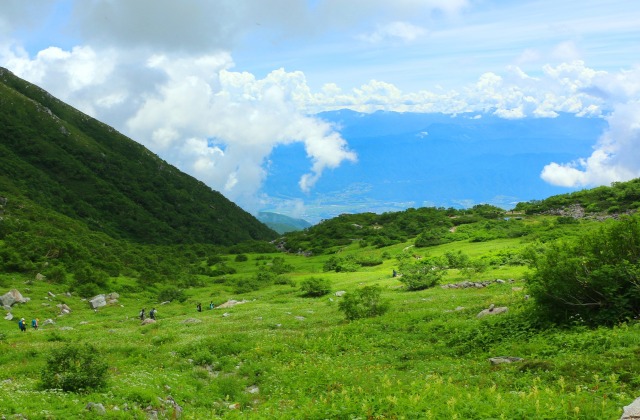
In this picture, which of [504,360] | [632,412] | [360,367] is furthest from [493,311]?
[632,412]

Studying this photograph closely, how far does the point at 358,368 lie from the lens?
20.3 metres

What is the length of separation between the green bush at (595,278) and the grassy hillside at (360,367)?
1.20 m

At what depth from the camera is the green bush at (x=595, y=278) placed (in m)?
19.6

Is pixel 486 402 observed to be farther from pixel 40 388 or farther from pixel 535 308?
pixel 40 388

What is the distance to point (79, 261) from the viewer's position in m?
73.3

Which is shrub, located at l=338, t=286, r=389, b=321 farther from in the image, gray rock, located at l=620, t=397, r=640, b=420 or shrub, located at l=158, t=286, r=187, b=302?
shrub, located at l=158, t=286, r=187, b=302

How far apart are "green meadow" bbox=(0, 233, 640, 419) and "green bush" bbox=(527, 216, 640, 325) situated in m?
1.07

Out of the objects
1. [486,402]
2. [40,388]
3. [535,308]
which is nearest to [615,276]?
[535,308]

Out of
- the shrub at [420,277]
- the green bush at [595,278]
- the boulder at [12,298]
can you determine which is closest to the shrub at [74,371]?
the green bush at [595,278]

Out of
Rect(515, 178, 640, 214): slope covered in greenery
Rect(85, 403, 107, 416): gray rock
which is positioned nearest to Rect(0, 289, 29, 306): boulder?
Rect(85, 403, 107, 416): gray rock

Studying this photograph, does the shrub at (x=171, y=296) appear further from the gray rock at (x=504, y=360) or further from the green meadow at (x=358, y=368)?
the gray rock at (x=504, y=360)

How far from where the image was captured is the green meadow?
13117 mm

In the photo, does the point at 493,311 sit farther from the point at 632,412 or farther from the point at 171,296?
the point at 171,296

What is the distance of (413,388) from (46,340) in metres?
30.5
